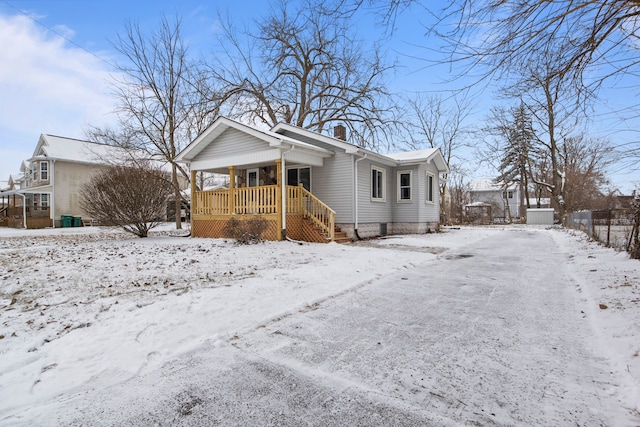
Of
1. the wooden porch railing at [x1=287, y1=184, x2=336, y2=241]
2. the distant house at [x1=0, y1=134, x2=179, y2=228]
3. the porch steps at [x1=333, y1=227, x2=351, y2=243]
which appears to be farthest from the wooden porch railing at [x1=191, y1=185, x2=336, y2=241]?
the distant house at [x1=0, y1=134, x2=179, y2=228]

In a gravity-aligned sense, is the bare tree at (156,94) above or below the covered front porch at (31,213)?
above

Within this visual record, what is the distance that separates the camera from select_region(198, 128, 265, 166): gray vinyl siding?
12.6 meters

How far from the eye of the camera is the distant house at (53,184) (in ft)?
80.8

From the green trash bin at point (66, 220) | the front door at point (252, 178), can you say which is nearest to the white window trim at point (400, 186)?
the front door at point (252, 178)

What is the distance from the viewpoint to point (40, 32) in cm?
1137

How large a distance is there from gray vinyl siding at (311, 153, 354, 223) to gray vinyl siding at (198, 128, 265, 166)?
2799mm

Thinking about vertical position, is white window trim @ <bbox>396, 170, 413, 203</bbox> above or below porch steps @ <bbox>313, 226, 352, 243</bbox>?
above

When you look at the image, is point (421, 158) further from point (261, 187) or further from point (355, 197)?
point (261, 187)

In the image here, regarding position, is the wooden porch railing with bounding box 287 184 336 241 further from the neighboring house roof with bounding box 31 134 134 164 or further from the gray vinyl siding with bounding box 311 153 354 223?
the neighboring house roof with bounding box 31 134 134 164

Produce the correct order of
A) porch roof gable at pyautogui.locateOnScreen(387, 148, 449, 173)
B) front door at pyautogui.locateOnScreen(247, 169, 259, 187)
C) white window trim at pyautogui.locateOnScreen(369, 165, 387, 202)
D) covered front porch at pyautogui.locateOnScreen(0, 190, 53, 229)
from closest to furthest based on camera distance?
1. white window trim at pyautogui.locateOnScreen(369, 165, 387, 202)
2. front door at pyautogui.locateOnScreen(247, 169, 259, 187)
3. porch roof gable at pyautogui.locateOnScreen(387, 148, 449, 173)
4. covered front porch at pyautogui.locateOnScreen(0, 190, 53, 229)

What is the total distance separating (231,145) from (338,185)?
452 cm

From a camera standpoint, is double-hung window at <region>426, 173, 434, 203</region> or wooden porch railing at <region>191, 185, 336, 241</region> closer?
wooden porch railing at <region>191, 185, 336, 241</region>

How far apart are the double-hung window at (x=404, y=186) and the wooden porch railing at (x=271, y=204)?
16.3 ft

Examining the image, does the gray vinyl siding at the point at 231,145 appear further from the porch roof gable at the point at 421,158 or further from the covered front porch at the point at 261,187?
the porch roof gable at the point at 421,158
